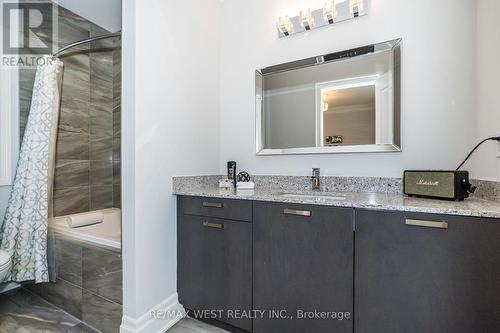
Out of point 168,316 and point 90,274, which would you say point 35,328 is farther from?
point 168,316

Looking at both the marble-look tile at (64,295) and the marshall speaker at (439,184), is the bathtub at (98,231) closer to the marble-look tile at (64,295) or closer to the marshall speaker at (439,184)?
the marble-look tile at (64,295)

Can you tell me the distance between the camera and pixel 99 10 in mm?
2164

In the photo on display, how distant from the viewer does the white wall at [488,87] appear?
123 centimetres

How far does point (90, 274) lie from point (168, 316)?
0.59 metres

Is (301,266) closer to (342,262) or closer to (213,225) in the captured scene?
(342,262)

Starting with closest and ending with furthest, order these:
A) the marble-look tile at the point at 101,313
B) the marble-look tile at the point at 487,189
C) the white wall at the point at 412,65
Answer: the marble-look tile at the point at 487,189 → the white wall at the point at 412,65 → the marble-look tile at the point at 101,313

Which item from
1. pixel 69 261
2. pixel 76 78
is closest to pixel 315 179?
pixel 69 261

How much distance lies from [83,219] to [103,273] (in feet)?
2.60

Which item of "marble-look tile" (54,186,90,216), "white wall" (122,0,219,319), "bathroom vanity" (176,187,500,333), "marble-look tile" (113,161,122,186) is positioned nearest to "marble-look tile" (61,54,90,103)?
"marble-look tile" (113,161,122,186)

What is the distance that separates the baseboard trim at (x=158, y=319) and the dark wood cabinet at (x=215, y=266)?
7 centimetres

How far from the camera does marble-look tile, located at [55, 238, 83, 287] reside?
1703mm

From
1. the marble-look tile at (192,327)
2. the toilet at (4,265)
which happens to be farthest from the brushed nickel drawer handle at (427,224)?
the toilet at (4,265)

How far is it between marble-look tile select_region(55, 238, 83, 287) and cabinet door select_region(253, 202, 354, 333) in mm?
1238

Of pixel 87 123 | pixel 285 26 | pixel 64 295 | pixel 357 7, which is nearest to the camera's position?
pixel 357 7
